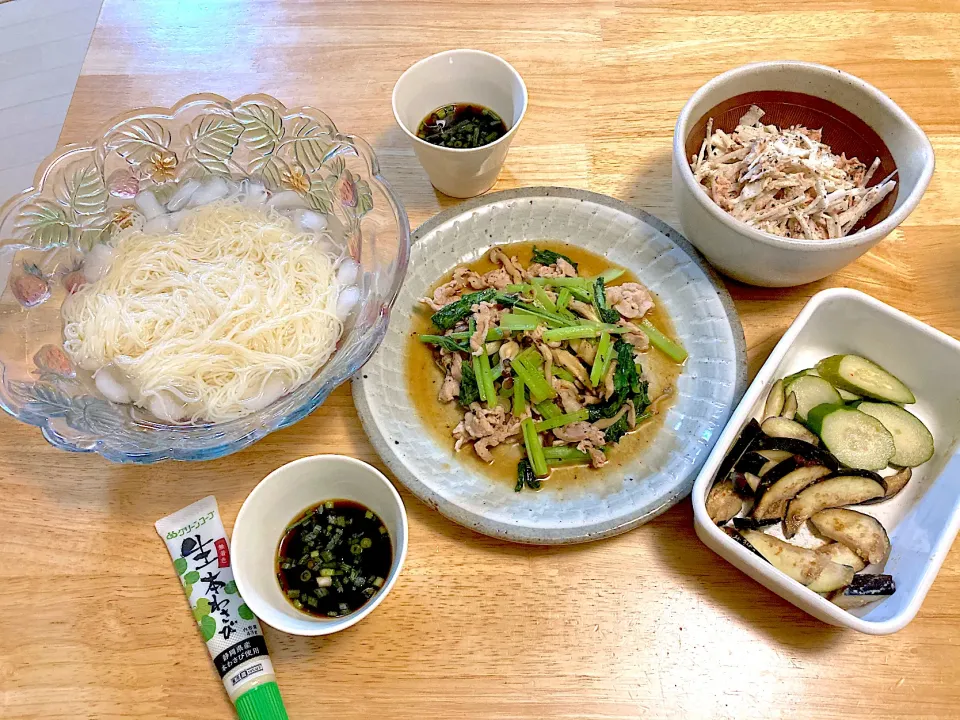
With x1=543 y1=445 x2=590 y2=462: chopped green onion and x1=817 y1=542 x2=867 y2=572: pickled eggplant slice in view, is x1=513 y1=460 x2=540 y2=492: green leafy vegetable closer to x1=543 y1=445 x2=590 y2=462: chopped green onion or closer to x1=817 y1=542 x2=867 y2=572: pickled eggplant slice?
x1=543 y1=445 x2=590 y2=462: chopped green onion

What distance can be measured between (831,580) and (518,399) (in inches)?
34.8

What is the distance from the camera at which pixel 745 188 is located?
6.34ft

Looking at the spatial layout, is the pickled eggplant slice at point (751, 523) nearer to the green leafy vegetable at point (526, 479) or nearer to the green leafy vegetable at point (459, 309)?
the green leafy vegetable at point (526, 479)

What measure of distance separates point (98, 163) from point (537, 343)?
4.45ft

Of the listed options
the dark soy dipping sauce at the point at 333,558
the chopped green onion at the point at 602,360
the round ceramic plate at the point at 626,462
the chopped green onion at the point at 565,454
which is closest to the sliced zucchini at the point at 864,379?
the round ceramic plate at the point at 626,462

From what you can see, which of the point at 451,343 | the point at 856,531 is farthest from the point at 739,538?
the point at 451,343

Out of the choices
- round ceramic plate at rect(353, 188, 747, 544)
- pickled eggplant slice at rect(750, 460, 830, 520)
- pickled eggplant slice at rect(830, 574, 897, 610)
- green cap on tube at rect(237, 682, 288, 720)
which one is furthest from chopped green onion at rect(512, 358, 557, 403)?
green cap on tube at rect(237, 682, 288, 720)

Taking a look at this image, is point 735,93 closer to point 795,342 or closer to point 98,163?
point 795,342

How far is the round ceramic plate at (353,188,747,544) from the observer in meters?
1.61

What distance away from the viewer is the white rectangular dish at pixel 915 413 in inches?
54.9

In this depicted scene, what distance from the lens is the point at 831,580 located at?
145 centimetres

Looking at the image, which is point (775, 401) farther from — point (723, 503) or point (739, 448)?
point (723, 503)

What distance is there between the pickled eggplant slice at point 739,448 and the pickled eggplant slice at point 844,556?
29 cm

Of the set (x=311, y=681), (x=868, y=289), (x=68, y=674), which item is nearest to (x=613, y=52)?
(x=868, y=289)
